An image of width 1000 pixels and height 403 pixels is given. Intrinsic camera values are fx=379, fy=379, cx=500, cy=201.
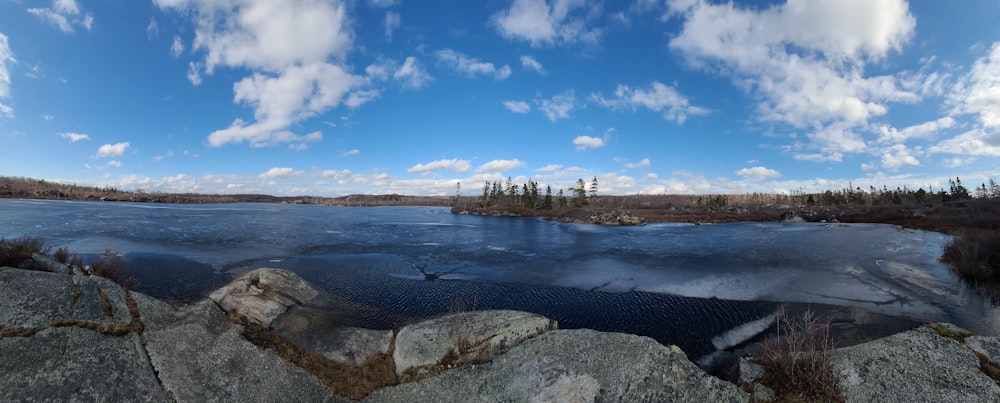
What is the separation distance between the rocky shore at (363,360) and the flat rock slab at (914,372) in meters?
0.03

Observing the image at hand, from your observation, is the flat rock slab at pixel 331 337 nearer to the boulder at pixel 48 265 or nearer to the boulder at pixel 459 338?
the boulder at pixel 459 338

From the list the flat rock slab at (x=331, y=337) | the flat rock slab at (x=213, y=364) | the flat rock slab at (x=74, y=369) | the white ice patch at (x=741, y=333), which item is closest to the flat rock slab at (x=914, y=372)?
the white ice patch at (x=741, y=333)

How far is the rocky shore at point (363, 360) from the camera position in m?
7.53

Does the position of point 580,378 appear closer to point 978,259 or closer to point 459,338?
point 459,338

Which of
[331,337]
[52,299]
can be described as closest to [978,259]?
[331,337]

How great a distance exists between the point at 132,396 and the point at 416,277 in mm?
14578

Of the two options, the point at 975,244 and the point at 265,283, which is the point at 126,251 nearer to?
the point at 265,283

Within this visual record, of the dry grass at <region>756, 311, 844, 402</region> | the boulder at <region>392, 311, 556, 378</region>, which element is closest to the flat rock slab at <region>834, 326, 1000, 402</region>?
the dry grass at <region>756, 311, 844, 402</region>

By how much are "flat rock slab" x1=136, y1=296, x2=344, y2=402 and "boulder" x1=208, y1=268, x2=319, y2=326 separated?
3.55 ft

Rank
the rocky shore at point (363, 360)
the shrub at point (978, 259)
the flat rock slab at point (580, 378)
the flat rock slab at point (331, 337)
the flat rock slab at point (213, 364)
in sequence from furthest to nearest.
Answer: the shrub at point (978, 259)
the flat rock slab at point (331, 337)
the flat rock slab at point (213, 364)
the flat rock slab at point (580, 378)
the rocky shore at point (363, 360)

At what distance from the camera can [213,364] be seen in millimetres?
8672

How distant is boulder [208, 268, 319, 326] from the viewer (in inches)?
447

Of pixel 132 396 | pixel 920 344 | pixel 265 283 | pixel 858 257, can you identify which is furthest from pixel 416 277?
pixel 858 257

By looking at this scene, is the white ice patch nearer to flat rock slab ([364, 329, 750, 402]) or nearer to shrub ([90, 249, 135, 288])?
flat rock slab ([364, 329, 750, 402])
